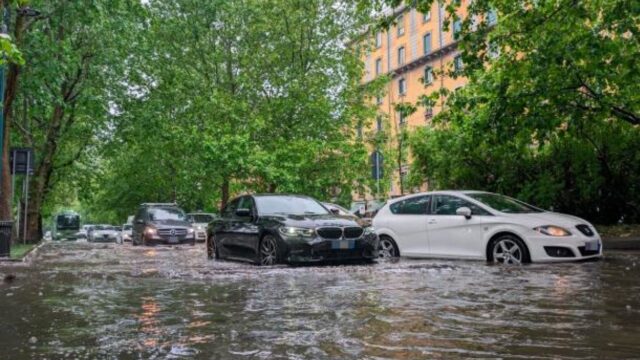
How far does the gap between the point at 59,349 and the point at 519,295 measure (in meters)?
4.90

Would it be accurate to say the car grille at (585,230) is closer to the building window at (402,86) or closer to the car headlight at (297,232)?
the car headlight at (297,232)

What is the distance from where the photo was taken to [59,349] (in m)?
4.73

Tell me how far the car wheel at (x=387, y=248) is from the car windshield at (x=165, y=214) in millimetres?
13341

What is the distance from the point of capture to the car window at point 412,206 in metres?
13.0

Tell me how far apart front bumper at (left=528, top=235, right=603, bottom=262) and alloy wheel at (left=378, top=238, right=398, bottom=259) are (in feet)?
10.6

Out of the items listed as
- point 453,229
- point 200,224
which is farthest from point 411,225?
point 200,224

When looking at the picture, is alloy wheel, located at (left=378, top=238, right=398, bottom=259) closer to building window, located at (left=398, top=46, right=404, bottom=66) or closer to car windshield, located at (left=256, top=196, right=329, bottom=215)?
car windshield, located at (left=256, top=196, right=329, bottom=215)

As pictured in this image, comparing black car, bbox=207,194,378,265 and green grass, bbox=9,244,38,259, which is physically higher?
black car, bbox=207,194,378,265

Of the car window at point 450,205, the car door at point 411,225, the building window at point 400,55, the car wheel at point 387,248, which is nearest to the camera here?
the car window at point 450,205

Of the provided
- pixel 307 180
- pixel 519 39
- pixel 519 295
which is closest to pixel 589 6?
pixel 519 39

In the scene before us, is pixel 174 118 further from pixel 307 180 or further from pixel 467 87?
pixel 467 87

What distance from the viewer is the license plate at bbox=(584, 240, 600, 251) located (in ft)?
35.9

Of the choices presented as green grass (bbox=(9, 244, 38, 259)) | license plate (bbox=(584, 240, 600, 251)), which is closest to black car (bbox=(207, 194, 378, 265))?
license plate (bbox=(584, 240, 600, 251))

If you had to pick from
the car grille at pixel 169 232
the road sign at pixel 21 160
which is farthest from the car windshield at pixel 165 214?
the road sign at pixel 21 160
